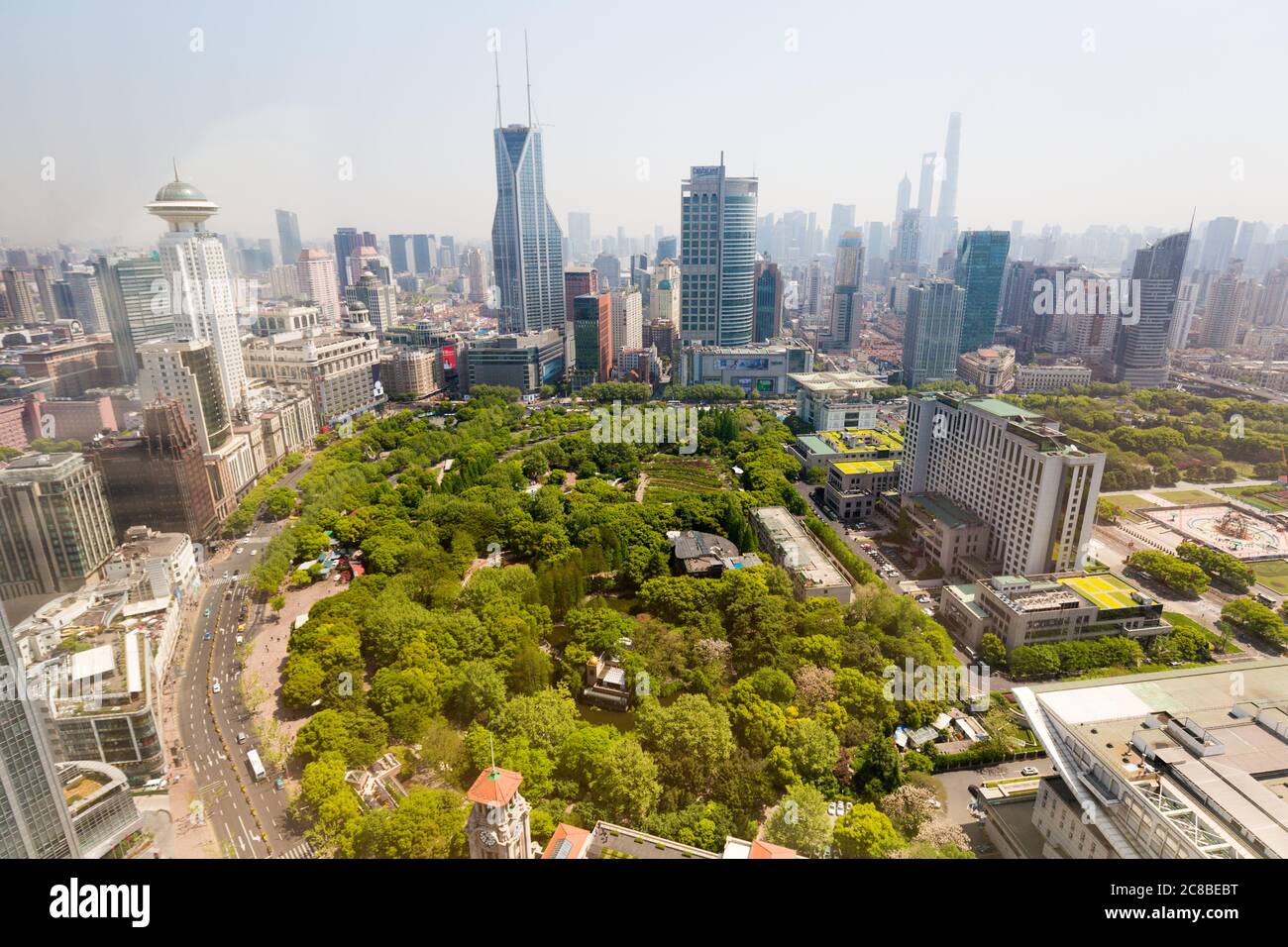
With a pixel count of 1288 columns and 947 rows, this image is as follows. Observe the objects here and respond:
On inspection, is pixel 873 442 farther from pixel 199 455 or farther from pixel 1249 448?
pixel 199 455

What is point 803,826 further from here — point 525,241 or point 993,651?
point 525,241

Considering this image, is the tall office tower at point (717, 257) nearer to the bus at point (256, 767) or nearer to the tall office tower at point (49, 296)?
the tall office tower at point (49, 296)

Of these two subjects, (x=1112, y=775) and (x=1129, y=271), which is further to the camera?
(x=1129, y=271)

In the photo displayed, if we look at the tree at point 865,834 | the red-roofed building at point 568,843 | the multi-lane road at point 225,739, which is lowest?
the multi-lane road at point 225,739

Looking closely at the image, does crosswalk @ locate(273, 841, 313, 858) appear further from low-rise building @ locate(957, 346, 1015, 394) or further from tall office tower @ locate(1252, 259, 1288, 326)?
tall office tower @ locate(1252, 259, 1288, 326)

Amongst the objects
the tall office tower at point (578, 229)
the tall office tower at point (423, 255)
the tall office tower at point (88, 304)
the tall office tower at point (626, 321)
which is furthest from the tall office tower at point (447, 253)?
the tall office tower at point (88, 304)

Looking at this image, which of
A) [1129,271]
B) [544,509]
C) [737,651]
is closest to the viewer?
[737,651]
